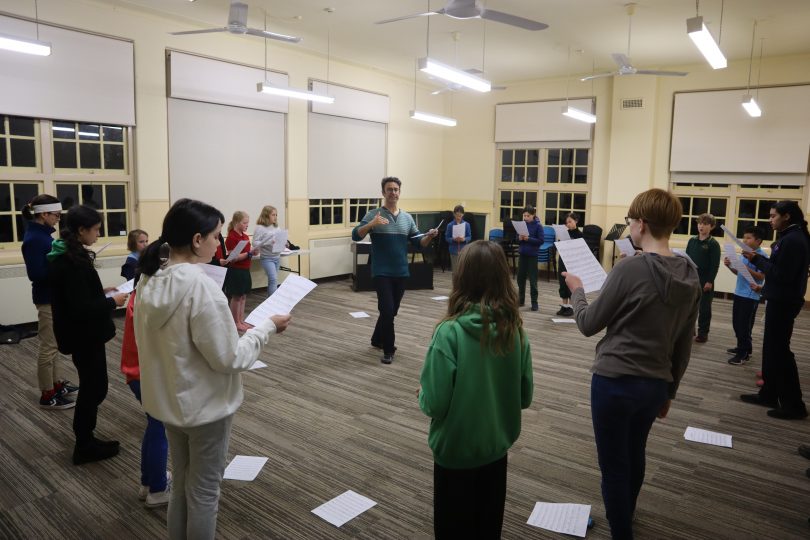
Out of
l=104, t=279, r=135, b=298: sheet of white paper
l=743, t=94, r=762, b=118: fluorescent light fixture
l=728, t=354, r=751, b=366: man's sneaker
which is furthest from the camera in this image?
l=743, t=94, r=762, b=118: fluorescent light fixture

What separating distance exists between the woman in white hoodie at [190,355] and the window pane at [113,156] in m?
5.77

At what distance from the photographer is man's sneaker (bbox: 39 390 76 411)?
4.06 m

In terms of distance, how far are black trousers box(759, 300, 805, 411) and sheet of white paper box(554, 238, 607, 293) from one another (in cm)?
214

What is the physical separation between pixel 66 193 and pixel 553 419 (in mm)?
5907

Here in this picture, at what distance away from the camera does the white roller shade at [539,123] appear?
10.4 m

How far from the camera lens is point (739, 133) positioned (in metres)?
9.00

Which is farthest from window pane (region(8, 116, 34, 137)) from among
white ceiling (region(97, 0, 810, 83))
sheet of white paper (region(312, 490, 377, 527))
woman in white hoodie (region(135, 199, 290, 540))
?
sheet of white paper (region(312, 490, 377, 527))

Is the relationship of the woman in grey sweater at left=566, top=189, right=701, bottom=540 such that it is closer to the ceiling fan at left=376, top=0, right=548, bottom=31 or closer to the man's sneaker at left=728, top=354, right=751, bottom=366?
the ceiling fan at left=376, top=0, right=548, bottom=31

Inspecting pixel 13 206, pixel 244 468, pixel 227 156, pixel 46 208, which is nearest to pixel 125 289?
pixel 46 208

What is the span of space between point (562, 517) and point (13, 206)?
6.41 metres

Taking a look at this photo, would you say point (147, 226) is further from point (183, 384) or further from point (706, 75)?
point (706, 75)

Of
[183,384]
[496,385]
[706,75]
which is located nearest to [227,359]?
[183,384]

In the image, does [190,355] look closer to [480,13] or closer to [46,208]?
[46,208]

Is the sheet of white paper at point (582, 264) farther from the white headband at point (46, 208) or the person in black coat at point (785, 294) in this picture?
the white headband at point (46, 208)
